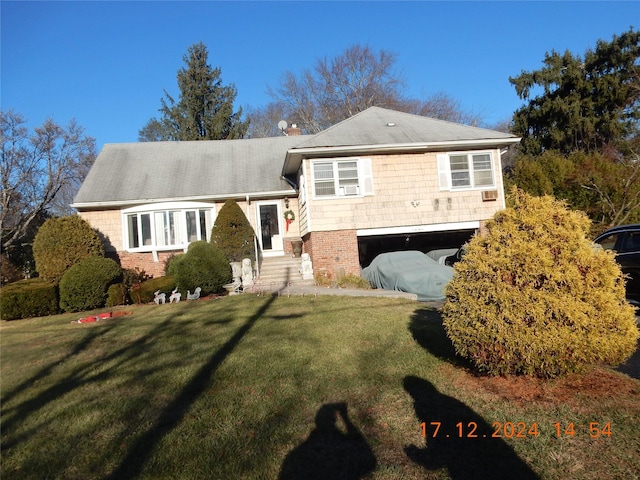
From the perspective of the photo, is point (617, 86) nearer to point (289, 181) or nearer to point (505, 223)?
point (289, 181)

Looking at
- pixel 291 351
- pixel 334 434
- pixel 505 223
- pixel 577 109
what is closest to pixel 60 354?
pixel 291 351

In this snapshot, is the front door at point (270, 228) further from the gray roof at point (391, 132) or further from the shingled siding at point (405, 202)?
the gray roof at point (391, 132)

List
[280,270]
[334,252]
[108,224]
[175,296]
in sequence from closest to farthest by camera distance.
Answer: [175,296]
[334,252]
[280,270]
[108,224]

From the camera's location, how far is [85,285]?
12070 millimetres

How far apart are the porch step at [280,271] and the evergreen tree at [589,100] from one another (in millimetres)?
20410

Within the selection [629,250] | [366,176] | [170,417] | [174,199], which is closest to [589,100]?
[366,176]

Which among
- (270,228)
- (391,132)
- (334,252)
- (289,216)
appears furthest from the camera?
(270,228)

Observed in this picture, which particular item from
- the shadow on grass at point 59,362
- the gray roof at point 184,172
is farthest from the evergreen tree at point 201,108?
the shadow on grass at point 59,362

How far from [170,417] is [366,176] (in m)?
11.8

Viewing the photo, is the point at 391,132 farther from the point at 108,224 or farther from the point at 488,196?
the point at 108,224

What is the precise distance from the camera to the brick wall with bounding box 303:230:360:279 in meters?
14.5

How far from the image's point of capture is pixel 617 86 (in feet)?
83.9

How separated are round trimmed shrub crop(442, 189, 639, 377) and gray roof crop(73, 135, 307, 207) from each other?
1351 cm

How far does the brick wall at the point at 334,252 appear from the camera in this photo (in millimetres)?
14492
